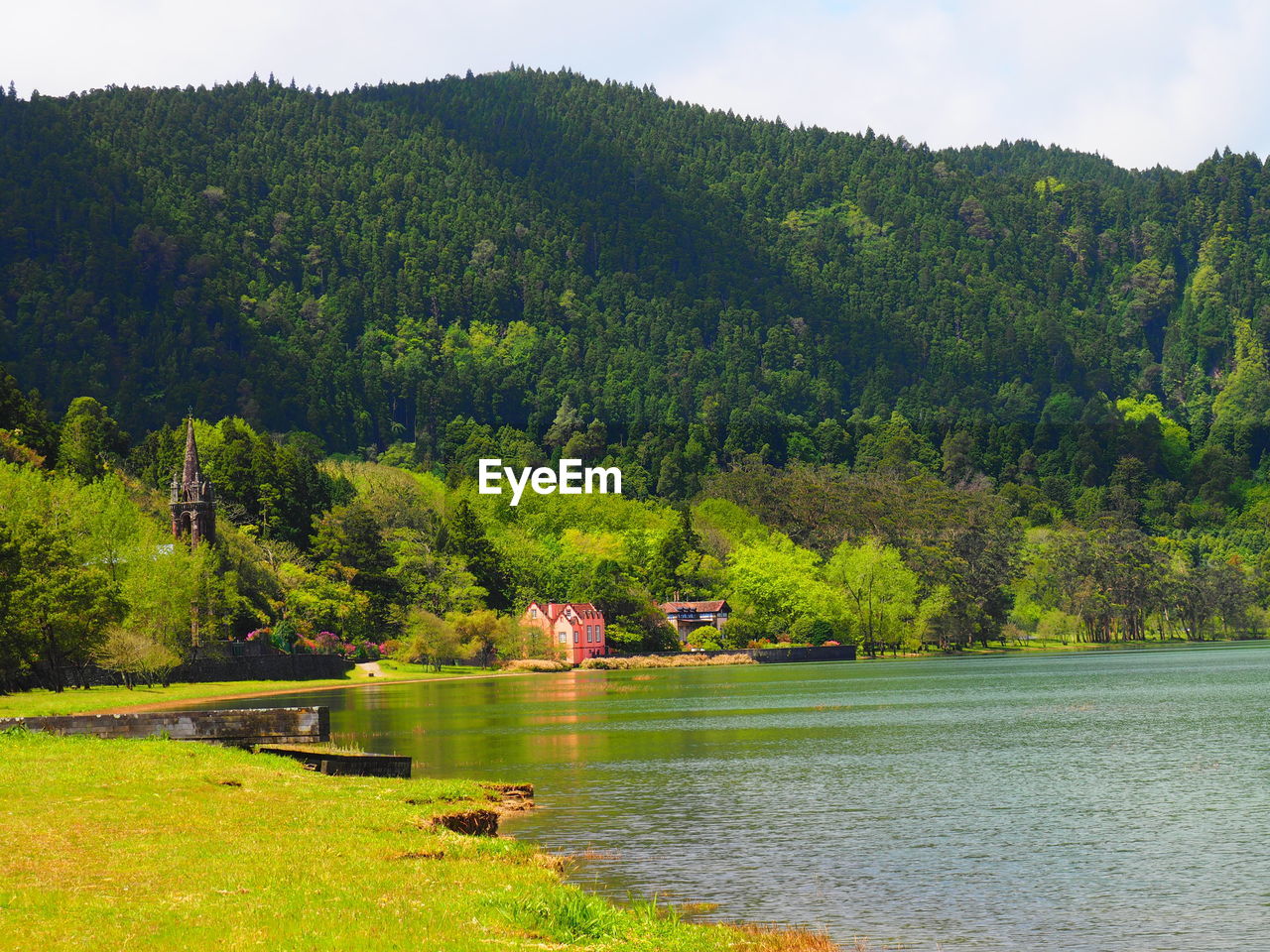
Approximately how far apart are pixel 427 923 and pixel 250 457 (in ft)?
487

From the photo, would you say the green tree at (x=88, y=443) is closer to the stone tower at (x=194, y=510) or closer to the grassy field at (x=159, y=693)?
the stone tower at (x=194, y=510)

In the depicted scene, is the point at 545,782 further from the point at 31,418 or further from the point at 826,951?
the point at 31,418

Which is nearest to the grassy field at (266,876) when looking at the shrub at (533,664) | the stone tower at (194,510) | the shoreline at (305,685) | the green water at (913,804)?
the green water at (913,804)

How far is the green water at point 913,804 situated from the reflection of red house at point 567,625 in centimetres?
7446

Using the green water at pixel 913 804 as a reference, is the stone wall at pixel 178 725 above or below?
above

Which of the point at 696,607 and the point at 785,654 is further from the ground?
the point at 696,607

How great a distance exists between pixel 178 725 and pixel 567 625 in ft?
403

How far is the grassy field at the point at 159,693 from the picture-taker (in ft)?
211

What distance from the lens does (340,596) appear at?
141750 millimetres

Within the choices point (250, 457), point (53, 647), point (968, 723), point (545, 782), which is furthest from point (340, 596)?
point (545, 782)

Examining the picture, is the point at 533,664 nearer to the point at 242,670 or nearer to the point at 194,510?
the point at 194,510

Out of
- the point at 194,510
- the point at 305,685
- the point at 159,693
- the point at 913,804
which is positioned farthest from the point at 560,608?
the point at 913,804

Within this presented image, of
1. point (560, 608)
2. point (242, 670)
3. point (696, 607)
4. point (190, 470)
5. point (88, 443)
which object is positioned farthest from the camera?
point (696, 607)

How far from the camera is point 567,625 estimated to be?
536 ft
